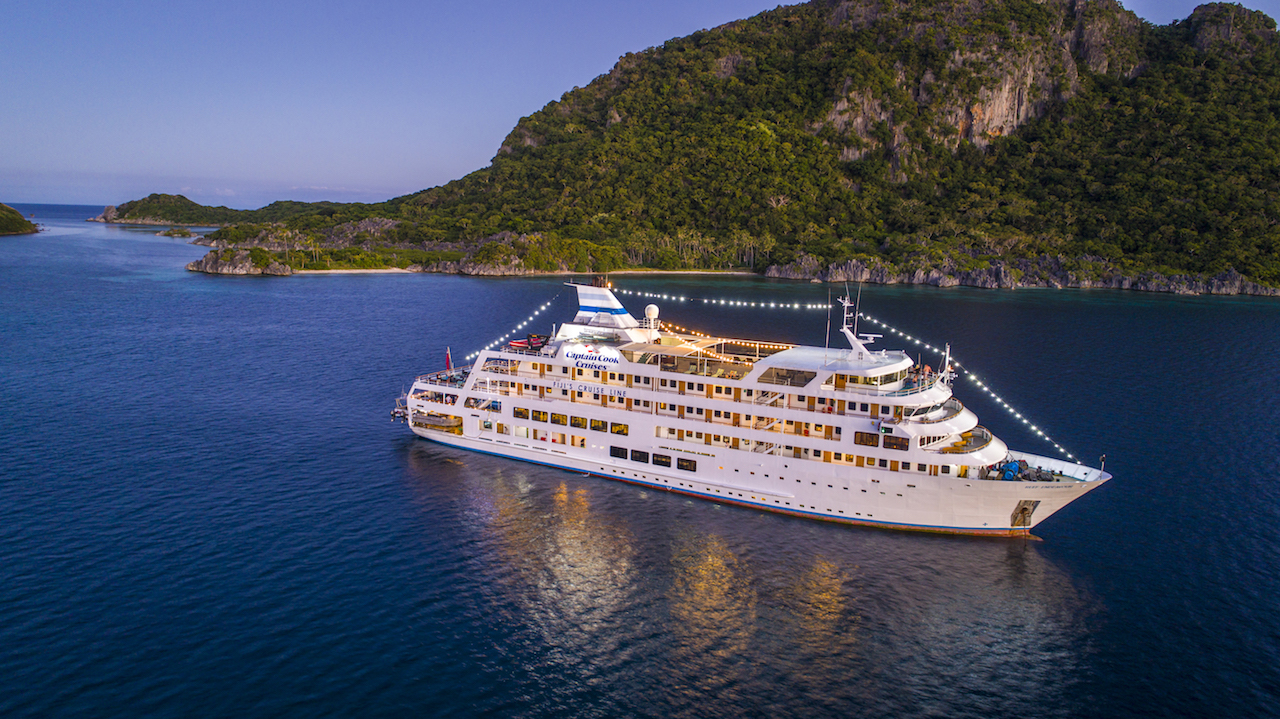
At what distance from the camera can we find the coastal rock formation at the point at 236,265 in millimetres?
159875

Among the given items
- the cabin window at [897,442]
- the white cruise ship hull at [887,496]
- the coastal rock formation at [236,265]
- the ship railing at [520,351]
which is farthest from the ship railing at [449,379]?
the coastal rock formation at [236,265]

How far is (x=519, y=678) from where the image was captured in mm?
24703

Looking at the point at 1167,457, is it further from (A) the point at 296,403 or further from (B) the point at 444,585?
(A) the point at 296,403

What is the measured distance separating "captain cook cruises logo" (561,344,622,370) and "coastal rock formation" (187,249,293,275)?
465 ft

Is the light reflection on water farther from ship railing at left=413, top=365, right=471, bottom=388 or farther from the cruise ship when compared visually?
ship railing at left=413, top=365, right=471, bottom=388

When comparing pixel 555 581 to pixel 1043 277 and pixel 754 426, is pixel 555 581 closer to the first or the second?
pixel 754 426

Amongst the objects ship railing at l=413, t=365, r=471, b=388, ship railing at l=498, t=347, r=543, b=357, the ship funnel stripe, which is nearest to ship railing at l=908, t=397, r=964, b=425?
the ship funnel stripe

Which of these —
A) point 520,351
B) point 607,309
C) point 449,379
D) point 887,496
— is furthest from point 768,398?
point 449,379

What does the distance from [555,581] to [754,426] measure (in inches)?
544

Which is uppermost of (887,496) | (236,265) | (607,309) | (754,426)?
(236,265)

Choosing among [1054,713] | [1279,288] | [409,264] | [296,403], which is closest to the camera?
[1054,713]

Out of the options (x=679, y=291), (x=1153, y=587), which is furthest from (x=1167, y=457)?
(x=679, y=291)

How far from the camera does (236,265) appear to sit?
160 metres

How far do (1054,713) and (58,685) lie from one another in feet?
108
